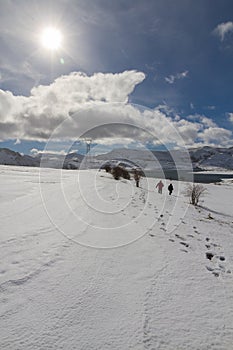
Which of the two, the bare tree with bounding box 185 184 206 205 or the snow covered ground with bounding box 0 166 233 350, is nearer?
the snow covered ground with bounding box 0 166 233 350

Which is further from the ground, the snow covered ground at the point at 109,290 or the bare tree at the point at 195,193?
the bare tree at the point at 195,193

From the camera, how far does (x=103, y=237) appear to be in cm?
702

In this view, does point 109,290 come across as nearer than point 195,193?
Yes

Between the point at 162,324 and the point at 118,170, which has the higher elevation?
the point at 118,170

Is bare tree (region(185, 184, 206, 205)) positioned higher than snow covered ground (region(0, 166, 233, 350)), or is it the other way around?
bare tree (region(185, 184, 206, 205))

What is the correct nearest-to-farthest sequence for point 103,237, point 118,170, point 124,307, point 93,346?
point 93,346
point 124,307
point 103,237
point 118,170

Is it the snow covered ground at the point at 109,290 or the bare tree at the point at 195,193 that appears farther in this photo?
the bare tree at the point at 195,193

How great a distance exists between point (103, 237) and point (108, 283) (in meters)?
2.71

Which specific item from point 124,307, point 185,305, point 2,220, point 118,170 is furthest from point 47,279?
point 118,170

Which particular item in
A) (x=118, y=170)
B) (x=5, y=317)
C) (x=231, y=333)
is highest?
(x=118, y=170)

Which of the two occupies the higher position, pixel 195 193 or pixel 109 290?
pixel 195 193

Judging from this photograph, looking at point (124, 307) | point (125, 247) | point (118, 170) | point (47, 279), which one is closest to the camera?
point (124, 307)

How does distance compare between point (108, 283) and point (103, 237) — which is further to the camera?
point (103, 237)

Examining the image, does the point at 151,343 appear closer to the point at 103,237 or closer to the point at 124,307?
the point at 124,307
